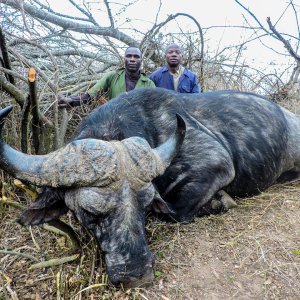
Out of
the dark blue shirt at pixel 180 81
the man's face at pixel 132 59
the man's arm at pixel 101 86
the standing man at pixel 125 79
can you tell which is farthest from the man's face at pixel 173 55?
the man's arm at pixel 101 86

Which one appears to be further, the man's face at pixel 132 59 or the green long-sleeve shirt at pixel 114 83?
the man's face at pixel 132 59

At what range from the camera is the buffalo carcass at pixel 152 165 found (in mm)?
2348

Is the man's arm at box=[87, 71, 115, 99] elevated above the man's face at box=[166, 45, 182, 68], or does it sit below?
below

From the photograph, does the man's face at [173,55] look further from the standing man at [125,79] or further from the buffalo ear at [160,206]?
the buffalo ear at [160,206]

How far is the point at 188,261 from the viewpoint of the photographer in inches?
106

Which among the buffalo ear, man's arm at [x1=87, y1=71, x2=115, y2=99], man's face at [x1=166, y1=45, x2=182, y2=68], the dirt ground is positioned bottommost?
the dirt ground

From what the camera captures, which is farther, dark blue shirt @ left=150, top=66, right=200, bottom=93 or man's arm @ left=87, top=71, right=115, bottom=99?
dark blue shirt @ left=150, top=66, right=200, bottom=93

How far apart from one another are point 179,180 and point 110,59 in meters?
4.56

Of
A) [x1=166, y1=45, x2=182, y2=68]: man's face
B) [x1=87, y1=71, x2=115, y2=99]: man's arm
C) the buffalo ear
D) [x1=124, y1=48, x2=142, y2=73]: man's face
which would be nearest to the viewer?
the buffalo ear

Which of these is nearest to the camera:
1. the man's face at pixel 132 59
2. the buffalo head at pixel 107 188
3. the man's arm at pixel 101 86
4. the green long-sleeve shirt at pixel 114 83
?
the buffalo head at pixel 107 188

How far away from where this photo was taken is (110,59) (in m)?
7.31

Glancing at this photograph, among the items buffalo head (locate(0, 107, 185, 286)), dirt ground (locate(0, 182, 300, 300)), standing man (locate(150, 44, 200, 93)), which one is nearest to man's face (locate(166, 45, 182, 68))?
standing man (locate(150, 44, 200, 93))

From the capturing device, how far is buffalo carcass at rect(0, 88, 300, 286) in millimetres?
2348

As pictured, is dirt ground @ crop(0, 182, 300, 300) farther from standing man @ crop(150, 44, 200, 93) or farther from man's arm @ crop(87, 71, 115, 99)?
standing man @ crop(150, 44, 200, 93)
